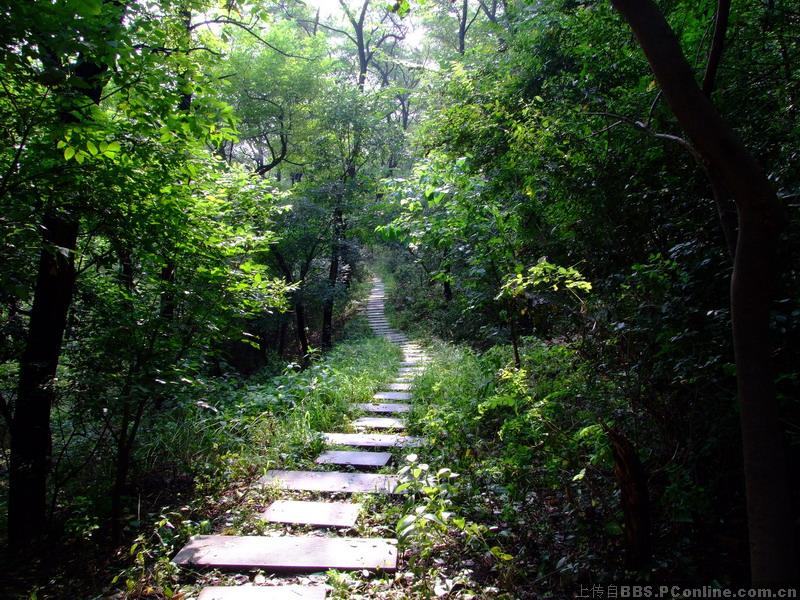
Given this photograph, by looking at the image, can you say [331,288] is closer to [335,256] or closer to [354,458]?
[335,256]

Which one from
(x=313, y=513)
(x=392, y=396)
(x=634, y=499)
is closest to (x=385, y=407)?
(x=392, y=396)

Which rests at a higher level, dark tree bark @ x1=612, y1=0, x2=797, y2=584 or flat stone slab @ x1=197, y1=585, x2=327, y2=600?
dark tree bark @ x1=612, y1=0, x2=797, y2=584

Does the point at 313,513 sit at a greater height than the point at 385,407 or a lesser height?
lesser

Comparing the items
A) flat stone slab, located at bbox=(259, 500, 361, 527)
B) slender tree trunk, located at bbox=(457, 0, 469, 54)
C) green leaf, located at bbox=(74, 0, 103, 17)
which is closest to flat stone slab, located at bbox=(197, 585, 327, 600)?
flat stone slab, located at bbox=(259, 500, 361, 527)

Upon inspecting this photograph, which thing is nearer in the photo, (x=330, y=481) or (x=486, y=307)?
(x=330, y=481)

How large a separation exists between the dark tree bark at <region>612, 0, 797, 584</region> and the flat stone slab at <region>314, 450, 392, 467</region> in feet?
11.1

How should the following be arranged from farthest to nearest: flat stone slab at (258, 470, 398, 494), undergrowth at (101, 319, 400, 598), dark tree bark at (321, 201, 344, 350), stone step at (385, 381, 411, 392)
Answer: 1. dark tree bark at (321, 201, 344, 350)
2. stone step at (385, 381, 411, 392)
3. flat stone slab at (258, 470, 398, 494)
4. undergrowth at (101, 319, 400, 598)

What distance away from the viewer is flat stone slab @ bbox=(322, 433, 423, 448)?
192 inches

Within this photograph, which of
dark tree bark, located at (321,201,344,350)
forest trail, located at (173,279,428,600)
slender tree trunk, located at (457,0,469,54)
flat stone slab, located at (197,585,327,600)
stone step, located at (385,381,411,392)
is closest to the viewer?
flat stone slab, located at (197,585,327,600)

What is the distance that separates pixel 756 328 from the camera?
4.80 feet

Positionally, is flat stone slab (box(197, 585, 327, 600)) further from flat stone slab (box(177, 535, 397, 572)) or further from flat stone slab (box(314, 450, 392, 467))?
flat stone slab (box(314, 450, 392, 467))

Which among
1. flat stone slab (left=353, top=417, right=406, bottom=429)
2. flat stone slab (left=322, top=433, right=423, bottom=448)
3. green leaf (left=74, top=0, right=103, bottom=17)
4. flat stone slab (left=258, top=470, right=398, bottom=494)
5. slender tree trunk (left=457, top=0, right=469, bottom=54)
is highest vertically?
slender tree trunk (left=457, top=0, right=469, bottom=54)

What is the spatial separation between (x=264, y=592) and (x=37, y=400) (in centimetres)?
235

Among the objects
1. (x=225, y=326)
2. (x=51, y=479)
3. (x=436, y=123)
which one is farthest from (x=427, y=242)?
(x=51, y=479)
